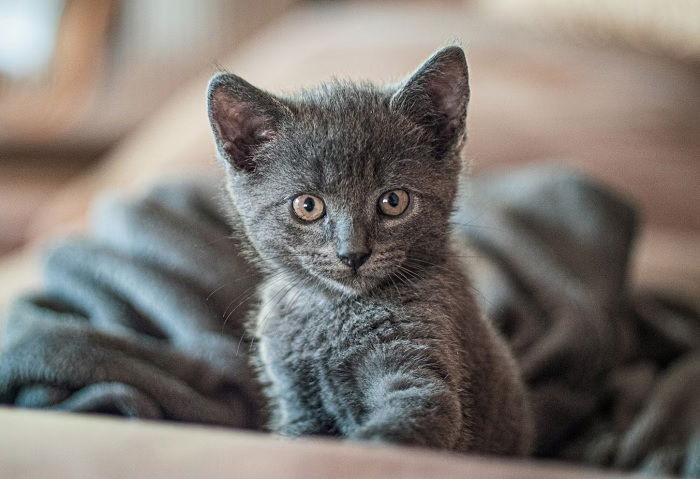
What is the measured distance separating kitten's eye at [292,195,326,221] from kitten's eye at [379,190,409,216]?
0.20 feet

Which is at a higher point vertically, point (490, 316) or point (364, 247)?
point (364, 247)

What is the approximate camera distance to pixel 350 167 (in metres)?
0.83

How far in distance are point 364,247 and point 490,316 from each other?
0.39m

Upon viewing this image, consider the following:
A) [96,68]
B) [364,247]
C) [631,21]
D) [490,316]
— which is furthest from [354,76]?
[96,68]

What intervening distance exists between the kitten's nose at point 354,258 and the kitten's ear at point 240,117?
16 centimetres

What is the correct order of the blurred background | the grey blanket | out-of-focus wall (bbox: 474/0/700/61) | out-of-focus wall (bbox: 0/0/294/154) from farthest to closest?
out-of-focus wall (bbox: 0/0/294/154)
out-of-focus wall (bbox: 474/0/700/61)
the blurred background
the grey blanket

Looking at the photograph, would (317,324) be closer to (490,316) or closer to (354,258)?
(354,258)

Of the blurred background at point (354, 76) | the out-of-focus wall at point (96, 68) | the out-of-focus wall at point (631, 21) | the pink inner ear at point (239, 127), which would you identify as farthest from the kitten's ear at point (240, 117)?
the out-of-focus wall at point (96, 68)

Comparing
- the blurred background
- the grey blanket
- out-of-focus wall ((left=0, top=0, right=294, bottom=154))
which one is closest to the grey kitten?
the grey blanket

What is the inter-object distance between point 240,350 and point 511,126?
1055 mm

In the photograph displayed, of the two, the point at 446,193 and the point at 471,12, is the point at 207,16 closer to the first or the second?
the point at 471,12

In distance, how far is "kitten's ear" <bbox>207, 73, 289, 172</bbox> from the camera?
86cm

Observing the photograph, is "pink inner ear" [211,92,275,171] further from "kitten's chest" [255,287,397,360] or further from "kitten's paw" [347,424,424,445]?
"kitten's paw" [347,424,424,445]

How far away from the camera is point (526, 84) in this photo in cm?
213
